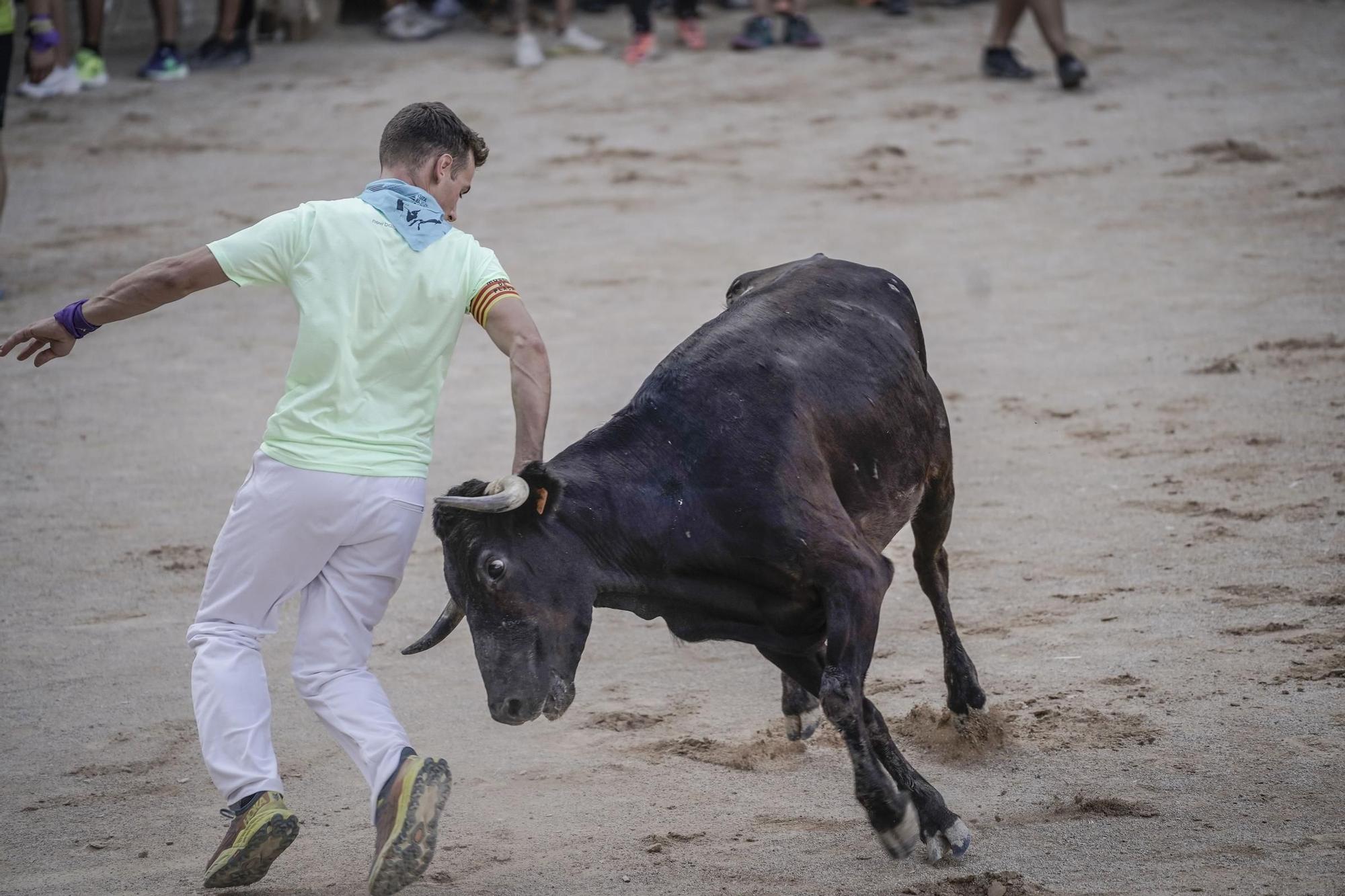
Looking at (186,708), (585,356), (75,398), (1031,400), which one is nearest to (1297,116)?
(1031,400)

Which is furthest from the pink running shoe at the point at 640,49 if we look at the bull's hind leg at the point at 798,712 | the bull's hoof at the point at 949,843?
the bull's hoof at the point at 949,843

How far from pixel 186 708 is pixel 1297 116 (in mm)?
9796

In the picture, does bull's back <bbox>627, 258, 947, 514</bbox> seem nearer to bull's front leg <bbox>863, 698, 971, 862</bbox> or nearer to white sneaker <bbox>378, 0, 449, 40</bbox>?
bull's front leg <bbox>863, 698, 971, 862</bbox>

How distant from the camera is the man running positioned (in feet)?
12.5

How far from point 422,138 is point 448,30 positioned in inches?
440

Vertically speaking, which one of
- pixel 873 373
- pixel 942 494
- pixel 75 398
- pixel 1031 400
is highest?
pixel 873 373

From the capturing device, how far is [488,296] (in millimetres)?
3908

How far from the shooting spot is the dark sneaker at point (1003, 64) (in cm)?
1266

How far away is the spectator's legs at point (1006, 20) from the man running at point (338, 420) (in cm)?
914

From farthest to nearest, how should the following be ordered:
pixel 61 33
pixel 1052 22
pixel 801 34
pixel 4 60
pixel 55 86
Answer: pixel 801 34, pixel 55 86, pixel 61 33, pixel 1052 22, pixel 4 60

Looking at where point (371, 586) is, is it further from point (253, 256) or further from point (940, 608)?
point (940, 608)

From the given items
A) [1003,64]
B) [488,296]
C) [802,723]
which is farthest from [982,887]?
[1003,64]

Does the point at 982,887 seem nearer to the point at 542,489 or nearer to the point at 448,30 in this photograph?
the point at 542,489

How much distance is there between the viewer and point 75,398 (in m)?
8.20
